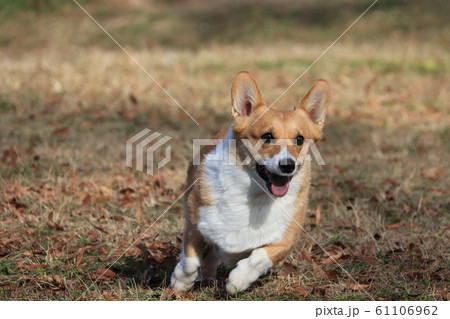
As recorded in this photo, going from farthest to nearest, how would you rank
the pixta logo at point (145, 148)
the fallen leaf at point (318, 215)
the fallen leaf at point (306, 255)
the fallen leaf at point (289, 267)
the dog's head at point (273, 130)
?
1. the pixta logo at point (145, 148)
2. the fallen leaf at point (318, 215)
3. the fallen leaf at point (306, 255)
4. the fallen leaf at point (289, 267)
5. the dog's head at point (273, 130)

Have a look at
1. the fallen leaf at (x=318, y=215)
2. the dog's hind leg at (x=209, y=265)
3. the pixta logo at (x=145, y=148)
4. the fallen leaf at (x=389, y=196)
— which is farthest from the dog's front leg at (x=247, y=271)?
the pixta logo at (x=145, y=148)

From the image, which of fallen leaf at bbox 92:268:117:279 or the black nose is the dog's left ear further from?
fallen leaf at bbox 92:268:117:279

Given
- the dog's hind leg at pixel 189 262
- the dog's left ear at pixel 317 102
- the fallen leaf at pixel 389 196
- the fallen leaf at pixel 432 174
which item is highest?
the dog's left ear at pixel 317 102

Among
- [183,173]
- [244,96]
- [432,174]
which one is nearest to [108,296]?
[244,96]

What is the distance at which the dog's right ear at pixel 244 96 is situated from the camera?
13.3 feet

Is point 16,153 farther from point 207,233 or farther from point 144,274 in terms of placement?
point 207,233

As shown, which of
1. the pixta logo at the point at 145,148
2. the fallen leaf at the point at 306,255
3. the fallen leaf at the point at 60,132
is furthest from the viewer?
the fallen leaf at the point at 60,132

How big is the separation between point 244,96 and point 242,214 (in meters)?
0.77

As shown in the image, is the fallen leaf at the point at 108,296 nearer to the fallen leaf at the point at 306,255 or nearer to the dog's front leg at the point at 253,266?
the dog's front leg at the point at 253,266

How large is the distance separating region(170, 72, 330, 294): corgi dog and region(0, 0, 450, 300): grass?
298 millimetres

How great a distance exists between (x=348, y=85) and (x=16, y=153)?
5.99m

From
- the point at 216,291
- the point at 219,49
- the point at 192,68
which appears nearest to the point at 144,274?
the point at 216,291

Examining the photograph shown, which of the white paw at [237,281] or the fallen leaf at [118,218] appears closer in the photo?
the white paw at [237,281]

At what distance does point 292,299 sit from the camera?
13.8 ft
